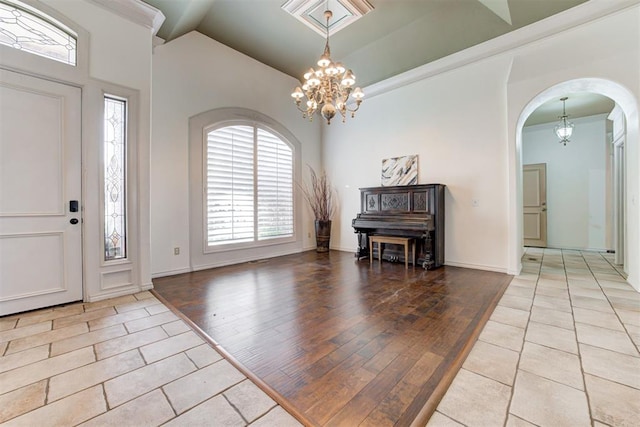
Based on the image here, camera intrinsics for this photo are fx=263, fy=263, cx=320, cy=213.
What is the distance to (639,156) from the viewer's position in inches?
122

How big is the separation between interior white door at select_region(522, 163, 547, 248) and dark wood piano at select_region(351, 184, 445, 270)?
4.11 metres

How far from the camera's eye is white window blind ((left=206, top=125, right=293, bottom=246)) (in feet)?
15.0

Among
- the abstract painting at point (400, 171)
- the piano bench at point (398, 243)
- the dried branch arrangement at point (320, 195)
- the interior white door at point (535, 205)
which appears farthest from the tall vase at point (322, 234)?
the interior white door at point (535, 205)

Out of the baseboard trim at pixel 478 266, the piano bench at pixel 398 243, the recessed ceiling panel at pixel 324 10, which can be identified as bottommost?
the baseboard trim at pixel 478 266

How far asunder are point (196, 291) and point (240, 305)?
0.83 m

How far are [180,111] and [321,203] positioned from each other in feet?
10.8

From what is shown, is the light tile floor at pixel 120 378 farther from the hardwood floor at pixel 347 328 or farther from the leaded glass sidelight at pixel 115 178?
the leaded glass sidelight at pixel 115 178

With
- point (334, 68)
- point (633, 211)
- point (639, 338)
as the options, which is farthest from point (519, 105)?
point (639, 338)

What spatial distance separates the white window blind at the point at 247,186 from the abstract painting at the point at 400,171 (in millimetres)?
2024

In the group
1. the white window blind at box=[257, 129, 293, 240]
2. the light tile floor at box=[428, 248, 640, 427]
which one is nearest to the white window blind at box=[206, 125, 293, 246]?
the white window blind at box=[257, 129, 293, 240]

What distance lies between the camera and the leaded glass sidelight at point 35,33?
98.7 inches

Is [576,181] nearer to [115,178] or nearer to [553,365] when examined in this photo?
[553,365]

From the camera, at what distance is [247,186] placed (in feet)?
16.4

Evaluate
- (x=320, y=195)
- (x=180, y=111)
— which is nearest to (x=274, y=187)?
(x=320, y=195)
